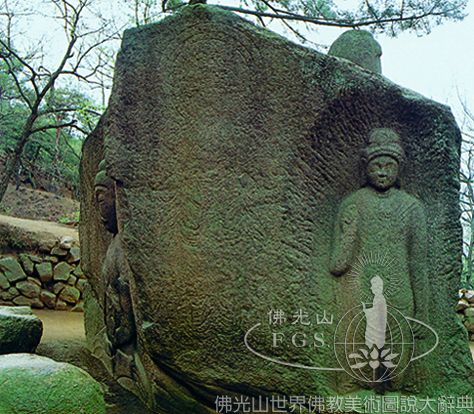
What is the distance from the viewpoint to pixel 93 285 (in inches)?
135

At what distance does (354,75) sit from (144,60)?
3.18 ft

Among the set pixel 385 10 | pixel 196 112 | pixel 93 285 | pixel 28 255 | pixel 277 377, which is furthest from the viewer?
pixel 28 255

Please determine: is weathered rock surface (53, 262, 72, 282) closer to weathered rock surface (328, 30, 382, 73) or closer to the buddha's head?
weathered rock surface (328, 30, 382, 73)

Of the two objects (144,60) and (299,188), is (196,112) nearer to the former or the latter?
(144,60)

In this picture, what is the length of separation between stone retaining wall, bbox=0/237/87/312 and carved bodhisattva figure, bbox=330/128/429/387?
200 inches

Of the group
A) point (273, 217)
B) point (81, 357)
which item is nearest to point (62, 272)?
point (81, 357)

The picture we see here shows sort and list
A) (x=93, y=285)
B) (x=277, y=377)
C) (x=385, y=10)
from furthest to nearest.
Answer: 1. (x=385, y=10)
2. (x=93, y=285)
3. (x=277, y=377)

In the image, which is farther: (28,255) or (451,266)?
(28,255)

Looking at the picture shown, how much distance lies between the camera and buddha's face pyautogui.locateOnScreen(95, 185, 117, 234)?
2758 millimetres

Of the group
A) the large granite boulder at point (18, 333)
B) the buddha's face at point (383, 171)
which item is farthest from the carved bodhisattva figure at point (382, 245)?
the large granite boulder at point (18, 333)

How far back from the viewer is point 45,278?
6551 mm

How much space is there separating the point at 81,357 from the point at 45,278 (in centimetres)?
381

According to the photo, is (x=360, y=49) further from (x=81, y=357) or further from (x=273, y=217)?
(x=81, y=357)

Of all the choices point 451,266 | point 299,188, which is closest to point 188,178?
point 299,188
